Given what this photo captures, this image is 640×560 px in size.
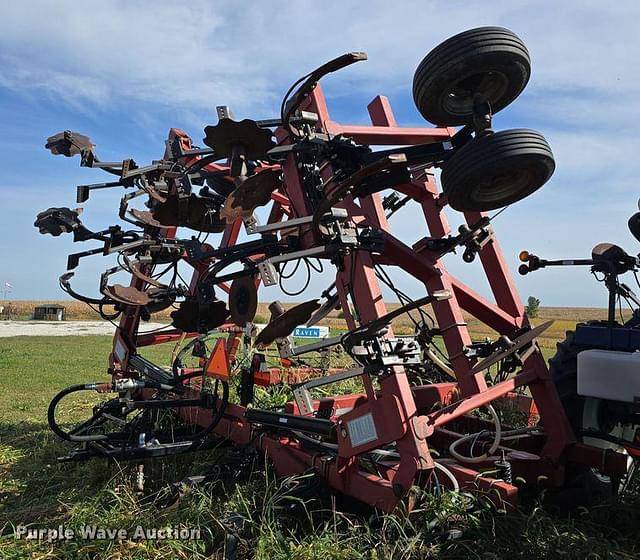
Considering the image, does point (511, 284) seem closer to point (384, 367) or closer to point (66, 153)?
point (384, 367)

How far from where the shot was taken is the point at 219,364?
5.05 metres

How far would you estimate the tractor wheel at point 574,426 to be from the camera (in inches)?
146

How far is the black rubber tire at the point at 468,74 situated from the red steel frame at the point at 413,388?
0.85 m

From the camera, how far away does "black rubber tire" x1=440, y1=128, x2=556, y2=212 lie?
3.16 meters

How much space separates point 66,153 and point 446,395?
13.5 ft

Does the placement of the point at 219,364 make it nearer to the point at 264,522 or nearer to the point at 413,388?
the point at 413,388

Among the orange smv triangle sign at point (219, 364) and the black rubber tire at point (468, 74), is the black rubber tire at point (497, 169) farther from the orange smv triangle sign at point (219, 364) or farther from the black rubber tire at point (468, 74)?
the orange smv triangle sign at point (219, 364)

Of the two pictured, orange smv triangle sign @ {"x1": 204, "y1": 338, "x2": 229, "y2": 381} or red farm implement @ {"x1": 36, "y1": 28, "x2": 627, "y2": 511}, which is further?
orange smv triangle sign @ {"x1": 204, "y1": 338, "x2": 229, "y2": 381}

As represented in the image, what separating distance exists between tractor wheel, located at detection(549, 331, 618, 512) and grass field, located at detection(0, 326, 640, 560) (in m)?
0.15

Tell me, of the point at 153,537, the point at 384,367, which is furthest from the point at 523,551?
the point at 153,537

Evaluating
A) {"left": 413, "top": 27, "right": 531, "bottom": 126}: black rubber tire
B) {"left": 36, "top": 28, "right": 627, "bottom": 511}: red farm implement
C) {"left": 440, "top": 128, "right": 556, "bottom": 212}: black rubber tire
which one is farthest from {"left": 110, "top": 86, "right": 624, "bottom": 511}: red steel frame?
{"left": 413, "top": 27, "right": 531, "bottom": 126}: black rubber tire

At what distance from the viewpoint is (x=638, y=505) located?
134 inches

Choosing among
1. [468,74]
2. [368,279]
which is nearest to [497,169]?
[468,74]

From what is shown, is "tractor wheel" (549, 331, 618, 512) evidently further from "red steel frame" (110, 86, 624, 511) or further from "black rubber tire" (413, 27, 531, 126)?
"black rubber tire" (413, 27, 531, 126)
